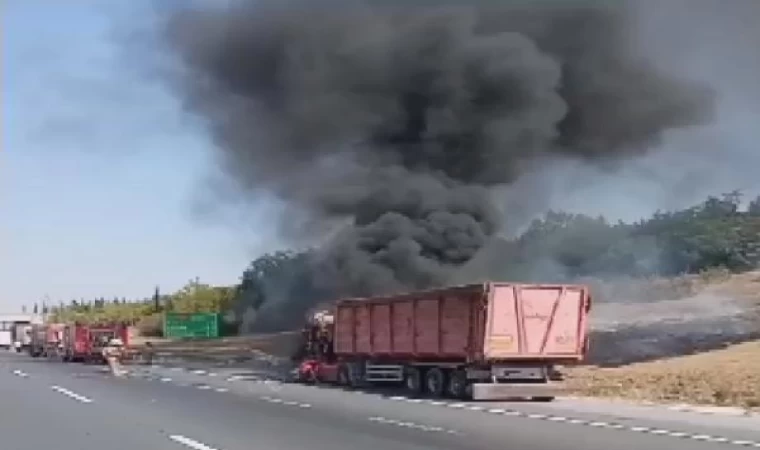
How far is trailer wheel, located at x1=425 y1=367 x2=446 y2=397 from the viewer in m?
26.2

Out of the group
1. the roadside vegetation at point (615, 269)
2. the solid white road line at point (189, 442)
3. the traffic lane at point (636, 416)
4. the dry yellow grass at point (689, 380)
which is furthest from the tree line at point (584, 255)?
the solid white road line at point (189, 442)

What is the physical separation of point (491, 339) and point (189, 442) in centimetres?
1192

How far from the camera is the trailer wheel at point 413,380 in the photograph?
27484 mm

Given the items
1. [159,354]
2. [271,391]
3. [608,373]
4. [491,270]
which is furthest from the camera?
[159,354]

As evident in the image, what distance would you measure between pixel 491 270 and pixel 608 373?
60.3ft

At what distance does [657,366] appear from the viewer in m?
31.2

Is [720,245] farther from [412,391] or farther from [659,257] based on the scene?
[412,391]

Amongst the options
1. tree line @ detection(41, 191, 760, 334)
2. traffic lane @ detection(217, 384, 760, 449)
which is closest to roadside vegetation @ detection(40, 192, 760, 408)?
tree line @ detection(41, 191, 760, 334)

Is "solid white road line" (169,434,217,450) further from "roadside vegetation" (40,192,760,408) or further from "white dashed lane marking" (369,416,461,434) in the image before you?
"roadside vegetation" (40,192,760,408)

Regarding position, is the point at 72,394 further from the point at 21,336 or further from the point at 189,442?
the point at 21,336

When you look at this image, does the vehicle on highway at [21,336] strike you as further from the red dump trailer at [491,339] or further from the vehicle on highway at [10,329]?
the red dump trailer at [491,339]

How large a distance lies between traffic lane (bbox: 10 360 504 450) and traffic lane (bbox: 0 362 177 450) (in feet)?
1.95

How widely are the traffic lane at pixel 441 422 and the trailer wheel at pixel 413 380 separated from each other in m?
1.62

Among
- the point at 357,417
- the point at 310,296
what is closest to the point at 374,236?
the point at 310,296
